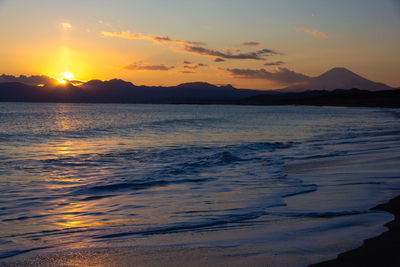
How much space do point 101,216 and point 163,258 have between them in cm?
238

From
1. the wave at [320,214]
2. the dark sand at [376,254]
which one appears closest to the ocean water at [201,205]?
the wave at [320,214]

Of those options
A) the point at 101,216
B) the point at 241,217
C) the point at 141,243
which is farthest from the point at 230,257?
the point at 101,216

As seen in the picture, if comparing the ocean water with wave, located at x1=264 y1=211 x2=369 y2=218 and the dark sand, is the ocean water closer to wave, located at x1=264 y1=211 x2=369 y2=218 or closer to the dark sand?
wave, located at x1=264 y1=211 x2=369 y2=218

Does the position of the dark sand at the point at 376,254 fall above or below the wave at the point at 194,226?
above

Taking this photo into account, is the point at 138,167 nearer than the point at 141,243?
No

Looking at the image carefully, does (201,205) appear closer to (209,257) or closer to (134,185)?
(209,257)

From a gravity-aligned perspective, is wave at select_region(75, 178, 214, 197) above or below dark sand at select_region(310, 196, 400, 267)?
below

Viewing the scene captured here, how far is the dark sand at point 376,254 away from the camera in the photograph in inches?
142

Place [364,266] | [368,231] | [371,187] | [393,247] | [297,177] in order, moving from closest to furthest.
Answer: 1. [364,266]
2. [393,247]
3. [368,231]
4. [371,187]
5. [297,177]

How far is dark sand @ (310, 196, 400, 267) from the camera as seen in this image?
3.61m

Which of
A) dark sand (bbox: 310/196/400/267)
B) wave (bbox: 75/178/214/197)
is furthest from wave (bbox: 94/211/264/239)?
wave (bbox: 75/178/214/197)

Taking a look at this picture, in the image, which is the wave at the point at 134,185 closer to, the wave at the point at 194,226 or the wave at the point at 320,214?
the wave at the point at 194,226

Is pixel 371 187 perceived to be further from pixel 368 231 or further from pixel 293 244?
pixel 293 244

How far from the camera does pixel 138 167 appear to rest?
11.9 metres
